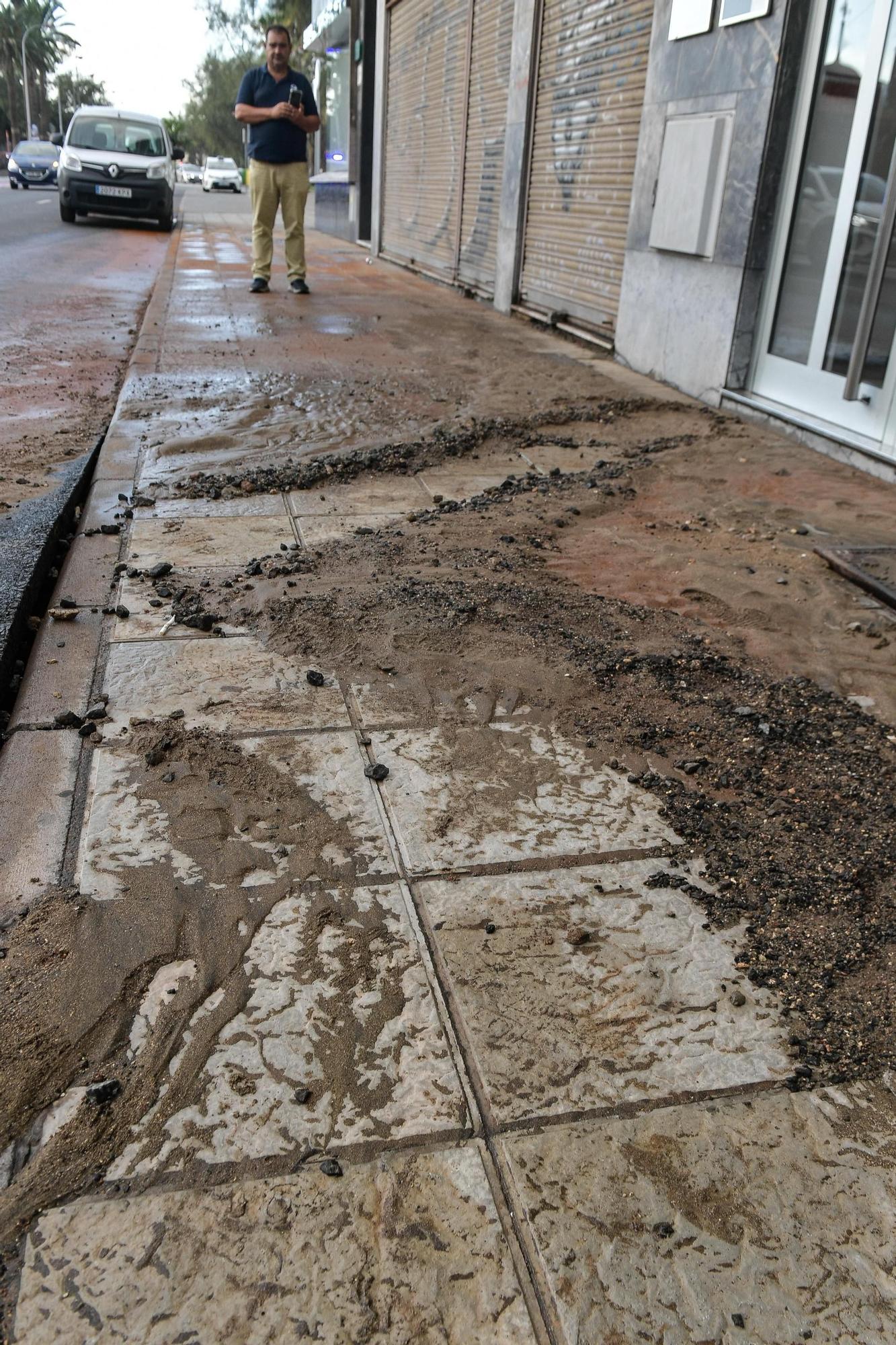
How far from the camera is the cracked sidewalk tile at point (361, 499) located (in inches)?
183

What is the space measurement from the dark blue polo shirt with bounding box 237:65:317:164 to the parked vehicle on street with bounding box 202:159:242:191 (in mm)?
44702

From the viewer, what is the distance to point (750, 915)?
2176 mm

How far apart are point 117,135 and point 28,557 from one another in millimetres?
19623

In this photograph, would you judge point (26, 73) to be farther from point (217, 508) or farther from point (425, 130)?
point (217, 508)

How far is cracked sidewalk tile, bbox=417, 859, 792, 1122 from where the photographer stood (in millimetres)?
1782

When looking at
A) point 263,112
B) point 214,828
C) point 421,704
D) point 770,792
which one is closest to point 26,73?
point 263,112

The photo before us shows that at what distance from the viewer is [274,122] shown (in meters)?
9.90

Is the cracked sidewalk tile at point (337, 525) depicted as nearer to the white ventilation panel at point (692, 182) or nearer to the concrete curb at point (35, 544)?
the concrete curb at point (35, 544)

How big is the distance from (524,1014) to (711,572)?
2.55 m

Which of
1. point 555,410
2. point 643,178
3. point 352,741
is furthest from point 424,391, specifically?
point 352,741

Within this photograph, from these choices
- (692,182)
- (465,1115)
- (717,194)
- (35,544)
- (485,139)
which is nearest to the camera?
(465,1115)

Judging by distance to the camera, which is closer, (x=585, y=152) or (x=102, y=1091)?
(x=102, y=1091)

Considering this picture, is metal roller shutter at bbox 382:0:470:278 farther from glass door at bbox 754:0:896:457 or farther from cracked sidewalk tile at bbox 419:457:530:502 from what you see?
cracked sidewalk tile at bbox 419:457:530:502

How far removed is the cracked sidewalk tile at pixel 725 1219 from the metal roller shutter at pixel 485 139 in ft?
38.0
